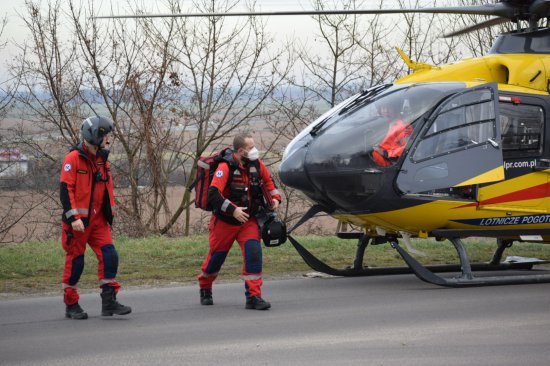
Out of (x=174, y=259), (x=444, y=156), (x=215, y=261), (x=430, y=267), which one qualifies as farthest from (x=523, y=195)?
(x=174, y=259)

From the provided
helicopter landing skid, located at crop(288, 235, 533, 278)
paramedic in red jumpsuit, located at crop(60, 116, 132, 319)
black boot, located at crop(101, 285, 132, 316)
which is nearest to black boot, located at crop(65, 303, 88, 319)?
paramedic in red jumpsuit, located at crop(60, 116, 132, 319)

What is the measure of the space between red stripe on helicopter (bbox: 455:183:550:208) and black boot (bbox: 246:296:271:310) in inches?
104

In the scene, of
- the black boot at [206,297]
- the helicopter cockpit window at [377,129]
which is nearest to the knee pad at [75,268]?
the black boot at [206,297]

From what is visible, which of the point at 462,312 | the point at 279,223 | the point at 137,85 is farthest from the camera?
the point at 137,85

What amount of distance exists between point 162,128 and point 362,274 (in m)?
9.10

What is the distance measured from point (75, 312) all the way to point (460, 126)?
4323 mm

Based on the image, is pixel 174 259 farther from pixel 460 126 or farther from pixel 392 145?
pixel 460 126

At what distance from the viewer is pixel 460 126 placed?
9.88 metres

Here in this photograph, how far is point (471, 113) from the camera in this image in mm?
9945

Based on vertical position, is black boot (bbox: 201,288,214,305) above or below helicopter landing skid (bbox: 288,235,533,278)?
below

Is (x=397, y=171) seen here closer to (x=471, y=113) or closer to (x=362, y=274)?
(x=471, y=113)

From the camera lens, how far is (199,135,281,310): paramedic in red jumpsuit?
8.80 m

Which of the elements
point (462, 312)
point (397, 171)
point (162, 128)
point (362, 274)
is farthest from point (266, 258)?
point (162, 128)

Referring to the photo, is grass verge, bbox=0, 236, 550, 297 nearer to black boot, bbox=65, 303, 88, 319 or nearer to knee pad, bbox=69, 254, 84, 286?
black boot, bbox=65, 303, 88, 319
